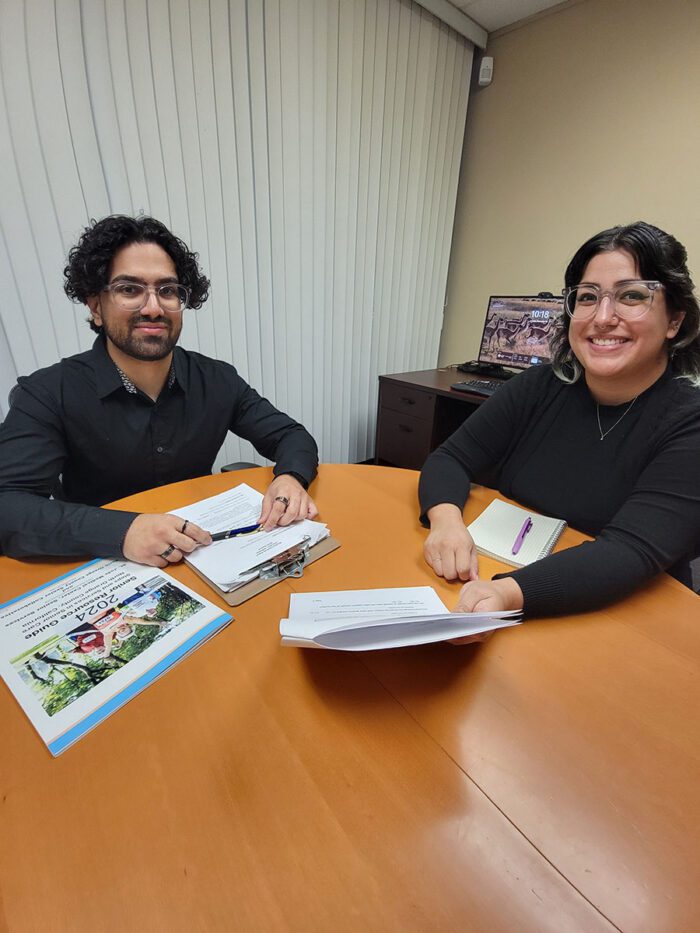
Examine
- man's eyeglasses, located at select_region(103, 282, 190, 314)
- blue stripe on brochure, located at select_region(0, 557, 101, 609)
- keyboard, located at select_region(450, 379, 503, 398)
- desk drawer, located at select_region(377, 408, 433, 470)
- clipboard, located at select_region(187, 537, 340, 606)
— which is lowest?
desk drawer, located at select_region(377, 408, 433, 470)

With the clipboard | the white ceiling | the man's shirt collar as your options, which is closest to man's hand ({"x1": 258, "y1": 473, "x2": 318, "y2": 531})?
the clipboard

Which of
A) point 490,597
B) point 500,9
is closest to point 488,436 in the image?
point 490,597

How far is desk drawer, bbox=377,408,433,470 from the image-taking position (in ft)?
8.25

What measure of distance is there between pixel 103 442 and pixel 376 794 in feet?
3.59

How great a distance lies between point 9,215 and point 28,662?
62.1 inches

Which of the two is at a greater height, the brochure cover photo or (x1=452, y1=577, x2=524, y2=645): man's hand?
(x1=452, y1=577, x2=524, y2=645): man's hand

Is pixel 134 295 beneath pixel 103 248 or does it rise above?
beneath

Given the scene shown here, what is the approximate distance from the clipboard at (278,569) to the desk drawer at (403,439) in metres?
1.69

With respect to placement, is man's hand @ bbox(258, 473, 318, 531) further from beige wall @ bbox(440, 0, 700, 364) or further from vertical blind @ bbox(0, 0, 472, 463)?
beige wall @ bbox(440, 0, 700, 364)

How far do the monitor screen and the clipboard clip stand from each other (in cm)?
196

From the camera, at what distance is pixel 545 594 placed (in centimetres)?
72

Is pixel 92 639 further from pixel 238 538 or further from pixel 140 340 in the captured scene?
pixel 140 340

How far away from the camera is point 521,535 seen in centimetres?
94

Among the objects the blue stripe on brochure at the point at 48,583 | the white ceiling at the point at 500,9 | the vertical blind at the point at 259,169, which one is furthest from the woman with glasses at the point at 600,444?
the white ceiling at the point at 500,9
